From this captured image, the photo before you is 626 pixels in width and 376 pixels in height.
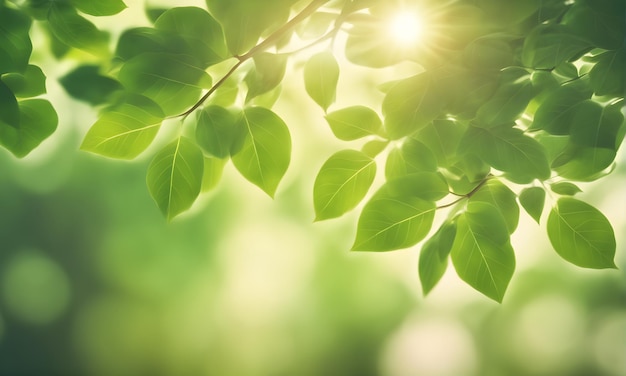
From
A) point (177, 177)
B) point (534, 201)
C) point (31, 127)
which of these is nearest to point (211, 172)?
point (177, 177)

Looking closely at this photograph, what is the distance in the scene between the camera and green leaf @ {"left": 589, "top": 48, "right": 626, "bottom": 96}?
390 millimetres

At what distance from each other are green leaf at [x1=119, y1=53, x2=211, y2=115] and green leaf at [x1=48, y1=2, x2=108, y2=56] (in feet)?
0.20

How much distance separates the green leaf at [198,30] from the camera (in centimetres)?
35

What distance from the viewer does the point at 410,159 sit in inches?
16.2

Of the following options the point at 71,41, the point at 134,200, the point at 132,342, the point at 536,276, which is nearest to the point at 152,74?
the point at 71,41

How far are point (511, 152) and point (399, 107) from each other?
10 centimetres

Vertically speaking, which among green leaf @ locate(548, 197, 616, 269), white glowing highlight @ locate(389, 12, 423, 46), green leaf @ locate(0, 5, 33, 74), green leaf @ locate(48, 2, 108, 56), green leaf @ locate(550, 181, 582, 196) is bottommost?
green leaf @ locate(548, 197, 616, 269)

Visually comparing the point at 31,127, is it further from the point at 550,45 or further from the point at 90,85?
the point at 550,45

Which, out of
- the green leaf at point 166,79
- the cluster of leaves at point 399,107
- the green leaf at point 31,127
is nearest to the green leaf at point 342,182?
the cluster of leaves at point 399,107

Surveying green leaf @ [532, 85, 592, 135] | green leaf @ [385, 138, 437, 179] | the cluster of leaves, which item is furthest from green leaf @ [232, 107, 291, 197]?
green leaf @ [532, 85, 592, 135]

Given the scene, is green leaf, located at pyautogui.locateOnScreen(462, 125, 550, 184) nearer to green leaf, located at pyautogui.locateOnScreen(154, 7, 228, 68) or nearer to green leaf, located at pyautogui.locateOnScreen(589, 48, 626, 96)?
green leaf, located at pyautogui.locateOnScreen(589, 48, 626, 96)

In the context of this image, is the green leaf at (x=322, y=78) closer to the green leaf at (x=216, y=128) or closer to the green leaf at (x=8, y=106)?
the green leaf at (x=216, y=128)

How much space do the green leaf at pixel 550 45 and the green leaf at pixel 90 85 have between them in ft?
1.01

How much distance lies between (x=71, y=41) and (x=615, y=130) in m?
0.44
